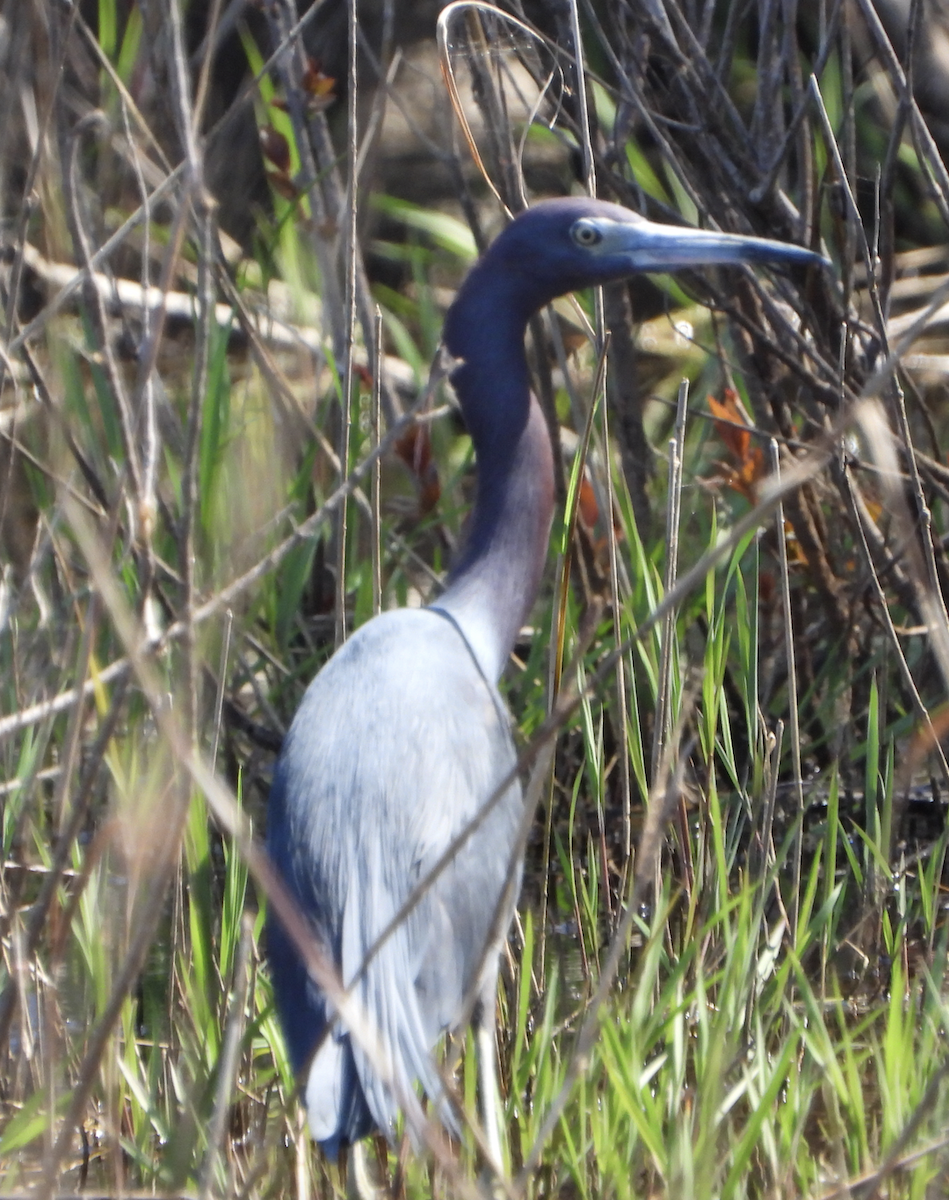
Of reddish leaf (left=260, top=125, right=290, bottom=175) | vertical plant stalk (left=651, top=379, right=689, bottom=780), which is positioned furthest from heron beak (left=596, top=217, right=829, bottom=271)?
reddish leaf (left=260, top=125, right=290, bottom=175)

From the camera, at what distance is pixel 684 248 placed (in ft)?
7.71

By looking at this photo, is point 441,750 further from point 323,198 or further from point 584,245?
point 323,198

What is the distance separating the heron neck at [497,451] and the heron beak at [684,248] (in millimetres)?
182

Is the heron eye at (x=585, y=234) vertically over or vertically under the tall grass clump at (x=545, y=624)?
over

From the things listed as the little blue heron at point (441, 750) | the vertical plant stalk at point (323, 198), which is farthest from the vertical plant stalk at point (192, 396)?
the vertical plant stalk at point (323, 198)

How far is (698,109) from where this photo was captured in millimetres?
2508

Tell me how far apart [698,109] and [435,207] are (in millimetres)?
2799

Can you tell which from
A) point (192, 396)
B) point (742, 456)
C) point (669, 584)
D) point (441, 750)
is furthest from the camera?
point (742, 456)

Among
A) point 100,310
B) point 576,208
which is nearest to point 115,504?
point 100,310

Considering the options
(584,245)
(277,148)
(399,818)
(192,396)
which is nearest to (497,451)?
(584,245)

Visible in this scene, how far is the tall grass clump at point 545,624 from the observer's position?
1425 millimetres

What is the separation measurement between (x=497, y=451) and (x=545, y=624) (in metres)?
0.71

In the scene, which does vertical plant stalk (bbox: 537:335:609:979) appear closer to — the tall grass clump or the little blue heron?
the tall grass clump

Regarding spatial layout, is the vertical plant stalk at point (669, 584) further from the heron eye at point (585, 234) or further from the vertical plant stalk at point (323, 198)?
Answer: the vertical plant stalk at point (323, 198)
